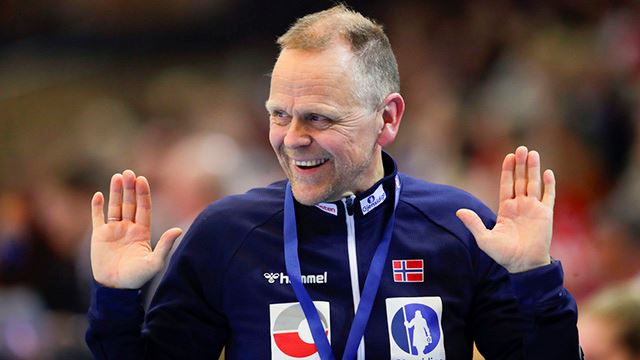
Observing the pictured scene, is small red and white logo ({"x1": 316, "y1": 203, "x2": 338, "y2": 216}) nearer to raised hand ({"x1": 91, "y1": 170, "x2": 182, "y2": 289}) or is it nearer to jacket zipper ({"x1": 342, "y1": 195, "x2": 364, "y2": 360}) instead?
jacket zipper ({"x1": 342, "y1": 195, "x2": 364, "y2": 360})

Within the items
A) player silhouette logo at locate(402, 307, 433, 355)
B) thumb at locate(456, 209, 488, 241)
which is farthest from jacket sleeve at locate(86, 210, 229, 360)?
thumb at locate(456, 209, 488, 241)

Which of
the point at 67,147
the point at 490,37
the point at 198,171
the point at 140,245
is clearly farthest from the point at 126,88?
the point at 140,245

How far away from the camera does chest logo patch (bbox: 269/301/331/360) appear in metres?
3.26

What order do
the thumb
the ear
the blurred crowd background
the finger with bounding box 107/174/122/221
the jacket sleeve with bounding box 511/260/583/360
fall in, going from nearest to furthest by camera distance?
1. the jacket sleeve with bounding box 511/260/583/360
2. the thumb
3. the finger with bounding box 107/174/122/221
4. the ear
5. the blurred crowd background

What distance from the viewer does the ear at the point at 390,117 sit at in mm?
3482

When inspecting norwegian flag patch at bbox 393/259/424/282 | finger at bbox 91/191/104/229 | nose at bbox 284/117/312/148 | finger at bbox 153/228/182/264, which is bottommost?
norwegian flag patch at bbox 393/259/424/282

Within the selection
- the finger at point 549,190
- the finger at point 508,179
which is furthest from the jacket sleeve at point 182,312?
the finger at point 549,190

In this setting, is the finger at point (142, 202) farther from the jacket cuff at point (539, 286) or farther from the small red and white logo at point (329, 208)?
the jacket cuff at point (539, 286)

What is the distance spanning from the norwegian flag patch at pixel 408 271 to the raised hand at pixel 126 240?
657 mm

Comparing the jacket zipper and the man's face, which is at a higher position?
the man's face

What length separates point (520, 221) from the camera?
326 cm

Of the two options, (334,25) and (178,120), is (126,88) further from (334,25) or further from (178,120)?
(334,25)

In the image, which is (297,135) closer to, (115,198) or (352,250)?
(352,250)

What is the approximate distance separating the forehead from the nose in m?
0.07
